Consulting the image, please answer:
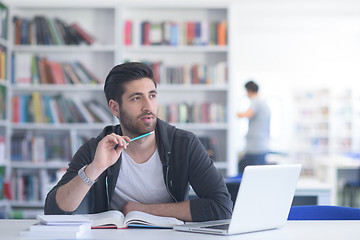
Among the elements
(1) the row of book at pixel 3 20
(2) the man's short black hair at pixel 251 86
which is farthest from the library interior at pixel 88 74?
(2) the man's short black hair at pixel 251 86

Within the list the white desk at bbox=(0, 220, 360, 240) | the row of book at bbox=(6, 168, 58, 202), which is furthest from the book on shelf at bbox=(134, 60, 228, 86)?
the white desk at bbox=(0, 220, 360, 240)

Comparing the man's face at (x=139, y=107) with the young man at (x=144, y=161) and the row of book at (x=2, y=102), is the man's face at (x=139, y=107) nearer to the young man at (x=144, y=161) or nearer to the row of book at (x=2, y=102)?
the young man at (x=144, y=161)

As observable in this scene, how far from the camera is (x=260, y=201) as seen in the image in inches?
54.6

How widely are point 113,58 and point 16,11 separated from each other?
1.12 m

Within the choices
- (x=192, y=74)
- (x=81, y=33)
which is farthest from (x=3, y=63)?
(x=192, y=74)

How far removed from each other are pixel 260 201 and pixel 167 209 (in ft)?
1.37

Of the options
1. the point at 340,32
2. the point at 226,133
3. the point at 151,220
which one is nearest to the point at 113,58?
the point at 226,133

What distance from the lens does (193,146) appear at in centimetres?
189

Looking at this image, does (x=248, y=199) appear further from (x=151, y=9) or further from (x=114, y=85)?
(x=151, y=9)

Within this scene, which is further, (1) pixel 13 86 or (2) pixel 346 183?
(2) pixel 346 183

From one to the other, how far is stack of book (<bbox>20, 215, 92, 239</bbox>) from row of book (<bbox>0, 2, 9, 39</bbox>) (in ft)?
12.3

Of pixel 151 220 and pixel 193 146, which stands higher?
pixel 193 146

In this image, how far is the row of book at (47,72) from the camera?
15.9 ft

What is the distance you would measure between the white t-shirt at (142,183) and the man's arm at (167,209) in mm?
175
